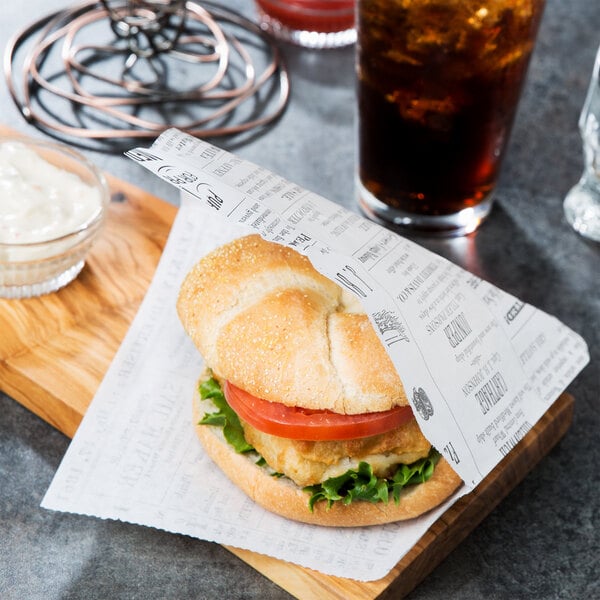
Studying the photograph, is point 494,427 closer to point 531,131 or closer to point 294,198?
point 294,198

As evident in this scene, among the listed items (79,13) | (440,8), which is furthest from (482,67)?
(79,13)

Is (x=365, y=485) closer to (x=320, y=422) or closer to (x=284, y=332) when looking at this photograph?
(x=320, y=422)

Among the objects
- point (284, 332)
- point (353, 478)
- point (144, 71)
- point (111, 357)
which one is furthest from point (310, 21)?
point (353, 478)

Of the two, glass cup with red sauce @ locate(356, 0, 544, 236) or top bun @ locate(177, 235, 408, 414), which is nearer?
top bun @ locate(177, 235, 408, 414)

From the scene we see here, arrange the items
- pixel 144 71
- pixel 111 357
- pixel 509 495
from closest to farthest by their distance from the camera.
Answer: pixel 509 495, pixel 111 357, pixel 144 71

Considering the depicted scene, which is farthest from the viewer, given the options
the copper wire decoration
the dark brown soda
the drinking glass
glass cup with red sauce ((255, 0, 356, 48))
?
glass cup with red sauce ((255, 0, 356, 48))

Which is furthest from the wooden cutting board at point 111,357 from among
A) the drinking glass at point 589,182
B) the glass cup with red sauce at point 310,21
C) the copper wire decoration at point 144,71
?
the glass cup with red sauce at point 310,21

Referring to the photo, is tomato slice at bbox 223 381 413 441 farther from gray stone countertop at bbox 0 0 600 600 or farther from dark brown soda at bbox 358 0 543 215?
dark brown soda at bbox 358 0 543 215

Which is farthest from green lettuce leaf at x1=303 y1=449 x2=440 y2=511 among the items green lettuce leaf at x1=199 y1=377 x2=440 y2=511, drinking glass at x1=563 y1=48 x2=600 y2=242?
drinking glass at x1=563 y1=48 x2=600 y2=242
